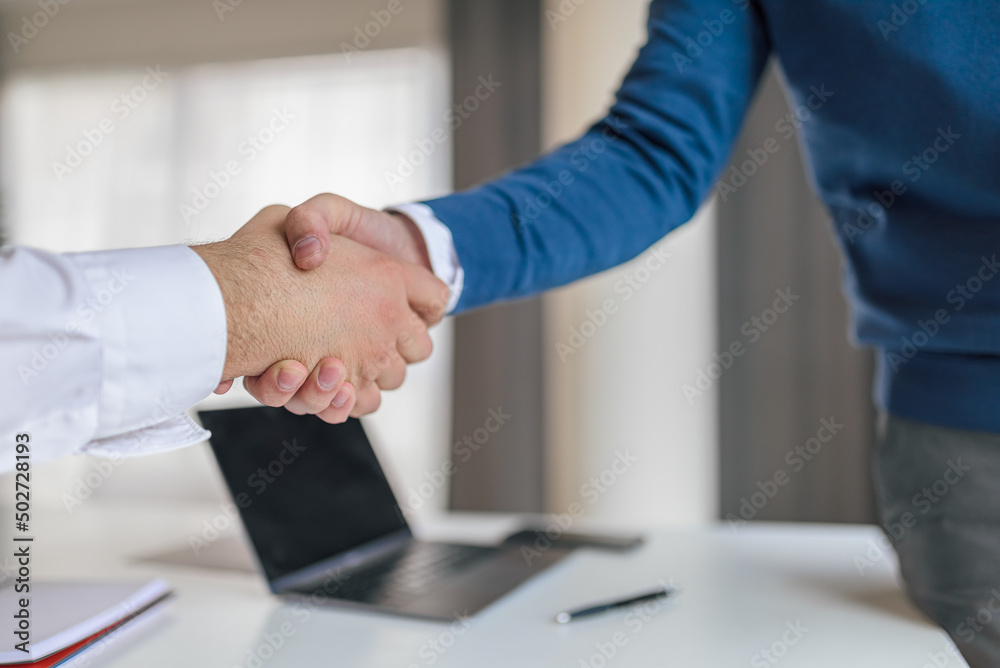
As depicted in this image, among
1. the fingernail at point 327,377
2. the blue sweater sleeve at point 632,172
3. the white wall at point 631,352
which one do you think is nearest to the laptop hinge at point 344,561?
the fingernail at point 327,377

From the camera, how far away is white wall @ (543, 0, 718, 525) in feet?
8.29

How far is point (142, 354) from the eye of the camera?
0.55m

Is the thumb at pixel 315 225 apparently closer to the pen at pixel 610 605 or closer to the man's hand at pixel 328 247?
the man's hand at pixel 328 247

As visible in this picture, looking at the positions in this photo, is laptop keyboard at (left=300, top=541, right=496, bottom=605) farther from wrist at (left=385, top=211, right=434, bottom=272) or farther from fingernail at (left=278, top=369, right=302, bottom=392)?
wrist at (left=385, top=211, right=434, bottom=272)

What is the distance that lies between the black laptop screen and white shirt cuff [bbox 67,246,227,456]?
24cm

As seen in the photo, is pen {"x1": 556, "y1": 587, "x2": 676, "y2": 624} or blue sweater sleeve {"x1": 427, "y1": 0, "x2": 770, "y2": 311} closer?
pen {"x1": 556, "y1": 587, "x2": 676, "y2": 624}

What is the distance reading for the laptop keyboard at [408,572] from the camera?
0.78 m

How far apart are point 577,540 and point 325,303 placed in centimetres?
47

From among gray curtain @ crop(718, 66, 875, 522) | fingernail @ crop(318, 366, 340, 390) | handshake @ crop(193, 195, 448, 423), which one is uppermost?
handshake @ crop(193, 195, 448, 423)

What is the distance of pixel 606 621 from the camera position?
0.72 metres

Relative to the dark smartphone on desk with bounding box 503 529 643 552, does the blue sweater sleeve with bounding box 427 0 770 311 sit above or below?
above

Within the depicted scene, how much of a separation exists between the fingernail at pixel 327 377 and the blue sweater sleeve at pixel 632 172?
19cm

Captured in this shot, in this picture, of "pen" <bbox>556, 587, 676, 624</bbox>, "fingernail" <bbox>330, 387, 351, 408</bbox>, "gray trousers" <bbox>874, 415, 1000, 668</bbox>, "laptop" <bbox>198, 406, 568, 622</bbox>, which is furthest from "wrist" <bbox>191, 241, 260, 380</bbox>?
"gray trousers" <bbox>874, 415, 1000, 668</bbox>

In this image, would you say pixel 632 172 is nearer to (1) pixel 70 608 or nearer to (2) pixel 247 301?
(2) pixel 247 301
